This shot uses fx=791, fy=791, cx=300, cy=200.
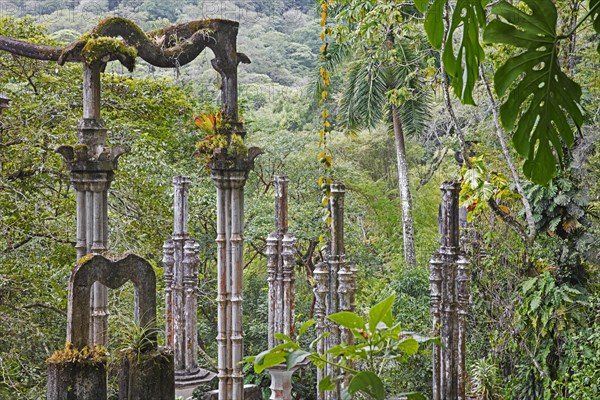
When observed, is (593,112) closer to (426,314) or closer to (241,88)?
(426,314)

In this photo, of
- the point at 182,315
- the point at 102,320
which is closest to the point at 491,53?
the point at 102,320

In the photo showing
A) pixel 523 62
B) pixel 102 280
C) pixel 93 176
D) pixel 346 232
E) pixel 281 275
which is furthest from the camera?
pixel 346 232

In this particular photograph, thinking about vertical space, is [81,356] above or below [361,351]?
below

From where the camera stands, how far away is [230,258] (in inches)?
195

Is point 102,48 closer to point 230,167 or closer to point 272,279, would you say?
point 230,167

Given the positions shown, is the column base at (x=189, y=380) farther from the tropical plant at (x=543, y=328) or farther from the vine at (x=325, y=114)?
the vine at (x=325, y=114)

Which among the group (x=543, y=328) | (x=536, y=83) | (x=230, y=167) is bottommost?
(x=543, y=328)

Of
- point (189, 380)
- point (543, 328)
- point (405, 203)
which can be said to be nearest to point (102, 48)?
point (543, 328)

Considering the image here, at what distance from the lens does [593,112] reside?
23.8 ft

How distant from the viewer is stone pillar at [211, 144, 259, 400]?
4.91 meters

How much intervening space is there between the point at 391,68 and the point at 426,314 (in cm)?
642

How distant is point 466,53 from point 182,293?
708cm

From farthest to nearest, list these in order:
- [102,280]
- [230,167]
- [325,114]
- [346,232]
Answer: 1. [346,232]
2. [230,167]
3. [325,114]
4. [102,280]

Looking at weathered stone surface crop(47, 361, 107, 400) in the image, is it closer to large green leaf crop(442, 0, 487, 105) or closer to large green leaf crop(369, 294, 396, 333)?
large green leaf crop(369, 294, 396, 333)
